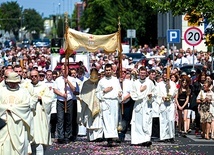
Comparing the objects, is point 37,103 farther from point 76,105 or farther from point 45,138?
point 76,105

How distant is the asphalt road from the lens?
59.4ft

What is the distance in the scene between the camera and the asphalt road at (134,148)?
1811 centimetres

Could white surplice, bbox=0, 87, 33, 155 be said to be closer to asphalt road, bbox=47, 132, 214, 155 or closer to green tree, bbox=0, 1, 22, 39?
asphalt road, bbox=47, 132, 214, 155

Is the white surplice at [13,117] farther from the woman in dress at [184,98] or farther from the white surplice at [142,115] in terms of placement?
the woman in dress at [184,98]

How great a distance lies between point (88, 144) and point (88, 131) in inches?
26.2

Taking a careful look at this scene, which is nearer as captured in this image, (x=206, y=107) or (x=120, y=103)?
(x=120, y=103)

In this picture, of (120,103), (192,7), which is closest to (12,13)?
(120,103)

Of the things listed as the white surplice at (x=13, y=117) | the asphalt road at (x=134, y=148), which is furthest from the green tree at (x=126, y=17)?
the white surplice at (x=13, y=117)

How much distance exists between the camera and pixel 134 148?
19031mm

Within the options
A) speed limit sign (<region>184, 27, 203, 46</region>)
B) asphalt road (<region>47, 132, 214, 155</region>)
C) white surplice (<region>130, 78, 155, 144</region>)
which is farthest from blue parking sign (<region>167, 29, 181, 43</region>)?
white surplice (<region>130, 78, 155, 144</region>)

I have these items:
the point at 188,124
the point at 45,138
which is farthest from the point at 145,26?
the point at 45,138

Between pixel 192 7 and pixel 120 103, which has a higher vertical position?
pixel 192 7

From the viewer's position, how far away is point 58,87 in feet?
67.7

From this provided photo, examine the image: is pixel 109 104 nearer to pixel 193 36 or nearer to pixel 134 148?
pixel 134 148
